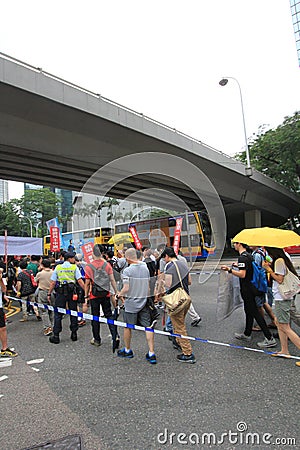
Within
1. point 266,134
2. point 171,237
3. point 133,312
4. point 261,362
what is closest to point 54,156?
point 171,237

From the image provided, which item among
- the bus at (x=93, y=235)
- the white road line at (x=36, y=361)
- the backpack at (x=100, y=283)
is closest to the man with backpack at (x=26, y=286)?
the backpack at (x=100, y=283)

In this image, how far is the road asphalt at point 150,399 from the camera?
2.44m

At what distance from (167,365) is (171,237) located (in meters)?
12.7

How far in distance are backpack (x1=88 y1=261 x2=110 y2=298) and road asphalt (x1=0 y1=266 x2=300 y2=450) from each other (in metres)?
0.85

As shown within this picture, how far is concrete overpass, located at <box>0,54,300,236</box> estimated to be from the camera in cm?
1183

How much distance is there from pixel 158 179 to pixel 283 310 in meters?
17.7

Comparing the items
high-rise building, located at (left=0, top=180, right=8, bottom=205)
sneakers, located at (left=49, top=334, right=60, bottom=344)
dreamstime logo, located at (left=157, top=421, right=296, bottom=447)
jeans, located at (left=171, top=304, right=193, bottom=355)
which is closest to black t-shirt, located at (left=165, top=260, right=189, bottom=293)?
jeans, located at (left=171, top=304, right=193, bottom=355)

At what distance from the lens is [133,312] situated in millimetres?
4172

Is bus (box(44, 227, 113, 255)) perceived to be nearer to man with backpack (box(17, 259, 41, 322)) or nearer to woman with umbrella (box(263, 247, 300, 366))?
man with backpack (box(17, 259, 41, 322))

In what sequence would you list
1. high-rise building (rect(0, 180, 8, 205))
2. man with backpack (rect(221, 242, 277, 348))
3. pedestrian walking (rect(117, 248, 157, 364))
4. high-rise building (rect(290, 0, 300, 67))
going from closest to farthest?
pedestrian walking (rect(117, 248, 157, 364)), man with backpack (rect(221, 242, 277, 348)), high-rise building (rect(290, 0, 300, 67)), high-rise building (rect(0, 180, 8, 205))

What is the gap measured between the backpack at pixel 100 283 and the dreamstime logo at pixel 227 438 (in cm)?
268

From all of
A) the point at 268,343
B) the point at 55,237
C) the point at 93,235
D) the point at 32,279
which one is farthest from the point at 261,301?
Answer: the point at 93,235

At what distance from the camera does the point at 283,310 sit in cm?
384

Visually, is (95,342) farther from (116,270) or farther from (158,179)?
(158,179)
